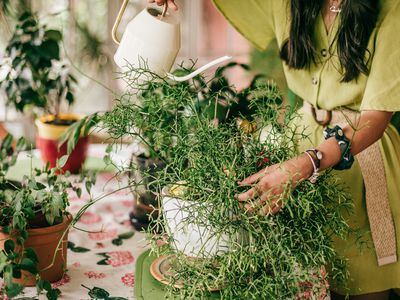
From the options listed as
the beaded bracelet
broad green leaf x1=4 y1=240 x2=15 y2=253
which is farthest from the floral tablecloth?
the beaded bracelet

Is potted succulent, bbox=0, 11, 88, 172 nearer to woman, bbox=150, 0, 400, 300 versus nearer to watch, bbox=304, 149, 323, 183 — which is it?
woman, bbox=150, 0, 400, 300

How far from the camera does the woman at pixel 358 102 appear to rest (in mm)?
1186

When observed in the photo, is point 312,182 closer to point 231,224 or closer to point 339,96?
point 231,224

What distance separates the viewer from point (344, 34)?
127 cm

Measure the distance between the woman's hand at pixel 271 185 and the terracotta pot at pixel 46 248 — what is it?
16.4 inches

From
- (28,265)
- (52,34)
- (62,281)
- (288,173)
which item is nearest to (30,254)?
(28,265)

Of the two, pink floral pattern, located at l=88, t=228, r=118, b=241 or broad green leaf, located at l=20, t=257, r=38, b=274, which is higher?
broad green leaf, located at l=20, t=257, r=38, b=274

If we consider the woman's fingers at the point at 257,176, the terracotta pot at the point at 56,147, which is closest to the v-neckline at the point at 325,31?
the woman's fingers at the point at 257,176

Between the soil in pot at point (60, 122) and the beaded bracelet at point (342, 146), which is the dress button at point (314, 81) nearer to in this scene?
the beaded bracelet at point (342, 146)

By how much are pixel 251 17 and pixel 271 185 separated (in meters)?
0.77

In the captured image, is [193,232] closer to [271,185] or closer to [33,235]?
[271,185]

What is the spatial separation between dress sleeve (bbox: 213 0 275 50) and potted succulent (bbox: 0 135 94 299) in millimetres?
702

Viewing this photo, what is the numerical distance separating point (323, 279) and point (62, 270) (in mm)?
553

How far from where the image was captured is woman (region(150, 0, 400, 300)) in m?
1.19
